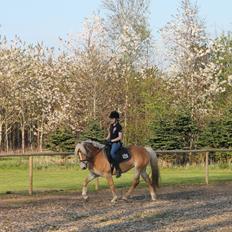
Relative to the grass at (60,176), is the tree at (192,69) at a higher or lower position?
higher

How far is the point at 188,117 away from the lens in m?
35.5

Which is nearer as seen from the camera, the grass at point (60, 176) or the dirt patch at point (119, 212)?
the dirt patch at point (119, 212)

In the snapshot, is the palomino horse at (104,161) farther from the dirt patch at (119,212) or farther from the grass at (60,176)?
the grass at (60,176)

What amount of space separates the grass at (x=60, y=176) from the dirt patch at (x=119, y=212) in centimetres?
271

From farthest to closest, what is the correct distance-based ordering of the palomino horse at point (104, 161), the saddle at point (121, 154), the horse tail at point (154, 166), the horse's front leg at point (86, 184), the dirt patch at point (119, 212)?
the horse tail at point (154, 166)
the horse's front leg at point (86, 184)
the saddle at point (121, 154)
the palomino horse at point (104, 161)
the dirt patch at point (119, 212)

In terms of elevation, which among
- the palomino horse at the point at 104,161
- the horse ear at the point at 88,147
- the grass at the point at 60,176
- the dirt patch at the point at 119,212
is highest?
the horse ear at the point at 88,147

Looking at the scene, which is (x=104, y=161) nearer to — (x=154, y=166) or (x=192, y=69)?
(x=154, y=166)

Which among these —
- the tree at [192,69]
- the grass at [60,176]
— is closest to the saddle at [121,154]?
the grass at [60,176]

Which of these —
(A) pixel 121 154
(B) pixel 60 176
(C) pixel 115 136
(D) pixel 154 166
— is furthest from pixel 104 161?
(B) pixel 60 176

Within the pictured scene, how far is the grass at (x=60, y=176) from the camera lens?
2081 cm

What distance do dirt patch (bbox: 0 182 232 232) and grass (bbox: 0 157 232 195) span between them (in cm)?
271

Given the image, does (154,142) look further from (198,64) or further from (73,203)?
(73,203)

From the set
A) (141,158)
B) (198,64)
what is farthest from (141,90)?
(141,158)

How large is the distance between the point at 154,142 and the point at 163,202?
19.2 m
